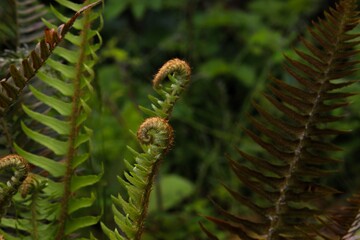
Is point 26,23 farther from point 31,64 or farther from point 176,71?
point 176,71

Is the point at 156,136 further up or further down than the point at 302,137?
further down

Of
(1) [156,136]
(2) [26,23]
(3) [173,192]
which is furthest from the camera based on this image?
(3) [173,192]

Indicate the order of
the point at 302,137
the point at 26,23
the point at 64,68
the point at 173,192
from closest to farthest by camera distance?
the point at 302,137 < the point at 64,68 < the point at 26,23 < the point at 173,192

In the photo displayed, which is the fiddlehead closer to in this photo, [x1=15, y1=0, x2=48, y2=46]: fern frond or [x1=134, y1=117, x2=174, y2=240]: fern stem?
[x1=134, y1=117, x2=174, y2=240]: fern stem

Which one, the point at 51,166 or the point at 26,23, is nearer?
the point at 51,166

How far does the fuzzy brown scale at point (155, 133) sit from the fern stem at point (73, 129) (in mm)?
335

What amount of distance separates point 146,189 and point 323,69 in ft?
1.46

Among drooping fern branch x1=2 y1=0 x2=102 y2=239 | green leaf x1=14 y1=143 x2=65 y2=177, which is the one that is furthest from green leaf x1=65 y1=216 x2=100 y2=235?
green leaf x1=14 y1=143 x2=65 y2=177

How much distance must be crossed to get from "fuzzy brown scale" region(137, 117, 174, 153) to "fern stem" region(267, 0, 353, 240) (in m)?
0.35

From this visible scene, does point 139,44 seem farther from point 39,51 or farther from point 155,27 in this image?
point 39,51

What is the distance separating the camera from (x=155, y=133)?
4.18ft

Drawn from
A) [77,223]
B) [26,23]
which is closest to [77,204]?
[77,223]

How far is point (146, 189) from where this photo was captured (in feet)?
4.31

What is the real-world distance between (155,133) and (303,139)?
377 mm
